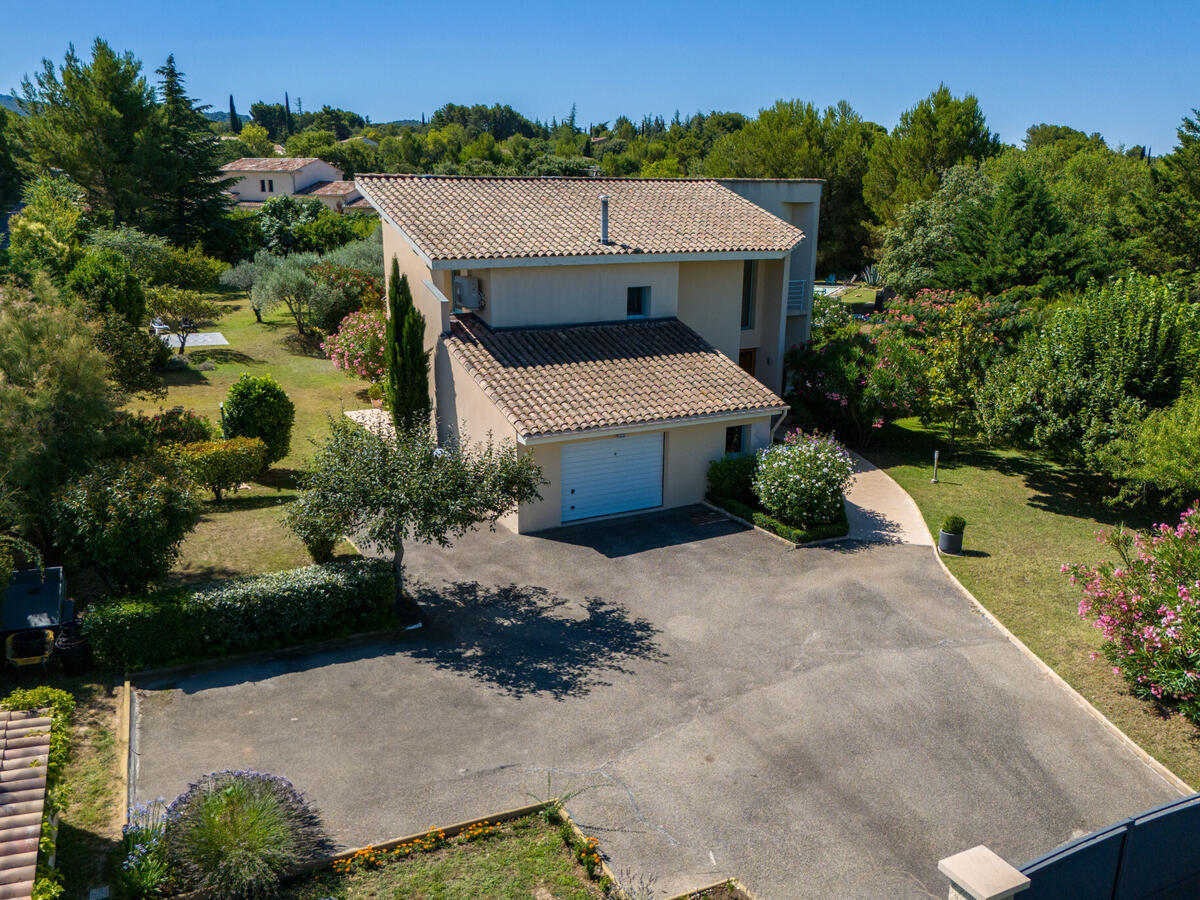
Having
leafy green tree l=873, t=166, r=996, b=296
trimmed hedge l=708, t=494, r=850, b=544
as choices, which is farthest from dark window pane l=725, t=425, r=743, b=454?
leafy green tree l=873, t=166, r=996, b=296

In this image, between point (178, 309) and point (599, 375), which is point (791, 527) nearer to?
point (599, 375)

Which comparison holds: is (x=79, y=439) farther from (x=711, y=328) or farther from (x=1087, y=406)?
(x=1087, y=406)

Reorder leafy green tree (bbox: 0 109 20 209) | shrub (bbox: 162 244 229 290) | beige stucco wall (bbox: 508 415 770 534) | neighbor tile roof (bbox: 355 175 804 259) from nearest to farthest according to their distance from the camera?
1. beige stucco wall (bbox: 508 415 770 534)
2. neighbor tile roof (bbox: 355 175 804 259)
3. shrub (bbox: 162 244 229 290)
4. leafy green tree (bbox: 0 109 20 209)

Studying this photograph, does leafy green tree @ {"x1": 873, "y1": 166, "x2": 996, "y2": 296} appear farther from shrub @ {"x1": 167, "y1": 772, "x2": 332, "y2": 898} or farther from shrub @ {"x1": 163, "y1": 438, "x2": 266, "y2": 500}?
shrub @ {"x1": 167, "y1": 772, "x2": 332, "y2": 898}

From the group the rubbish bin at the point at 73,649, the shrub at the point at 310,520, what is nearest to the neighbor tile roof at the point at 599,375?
the shrub at the point at 310,520

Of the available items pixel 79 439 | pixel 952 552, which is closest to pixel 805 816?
pixel 952 552
